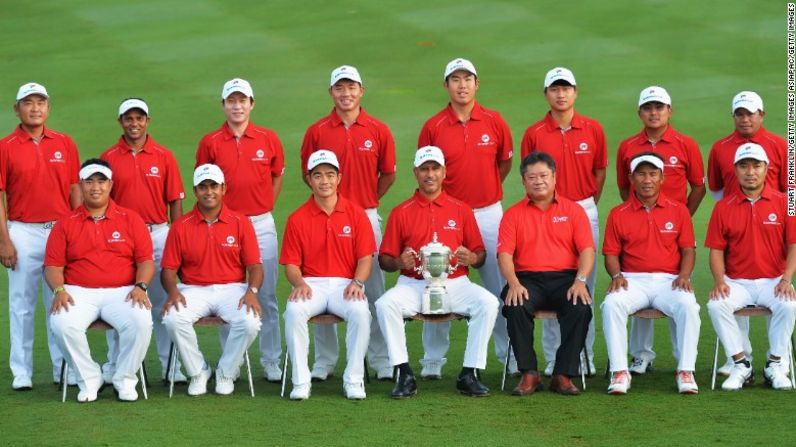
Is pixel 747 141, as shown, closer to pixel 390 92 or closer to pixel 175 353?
pixel 175 353

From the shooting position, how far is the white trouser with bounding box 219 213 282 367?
1208 cm

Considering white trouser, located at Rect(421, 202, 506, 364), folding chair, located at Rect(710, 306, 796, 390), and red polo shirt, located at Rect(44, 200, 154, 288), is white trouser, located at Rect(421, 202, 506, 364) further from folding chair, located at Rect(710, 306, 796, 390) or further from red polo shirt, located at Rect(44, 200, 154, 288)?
red polo shirt, located at Rect(44, 200, 154, 288)

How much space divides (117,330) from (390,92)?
12301 millimetres

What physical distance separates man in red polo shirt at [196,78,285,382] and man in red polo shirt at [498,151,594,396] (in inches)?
78.9

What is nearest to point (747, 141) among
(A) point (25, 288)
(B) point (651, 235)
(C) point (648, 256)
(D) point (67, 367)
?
(B) point (651, 235)

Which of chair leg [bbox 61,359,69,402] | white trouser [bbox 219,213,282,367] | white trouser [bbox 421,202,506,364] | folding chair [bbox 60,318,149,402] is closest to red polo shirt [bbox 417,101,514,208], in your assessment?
white trouser [bbox 421,202,506,364]

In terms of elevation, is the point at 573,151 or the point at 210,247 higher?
the point at 573,151

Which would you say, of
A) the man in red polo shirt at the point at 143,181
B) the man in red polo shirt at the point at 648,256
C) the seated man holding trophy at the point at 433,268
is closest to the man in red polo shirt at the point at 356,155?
the seated man holding trophy at the point at 433,268

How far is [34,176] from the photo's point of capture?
460 inches

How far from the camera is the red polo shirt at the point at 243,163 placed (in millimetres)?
12008

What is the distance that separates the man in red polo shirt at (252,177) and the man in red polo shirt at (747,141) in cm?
379

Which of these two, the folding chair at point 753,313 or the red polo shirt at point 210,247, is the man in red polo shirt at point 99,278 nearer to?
the red polo shirt at point 210,247

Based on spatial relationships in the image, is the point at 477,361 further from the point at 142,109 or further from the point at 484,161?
the point at 142,109

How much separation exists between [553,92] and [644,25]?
14.3 meters
